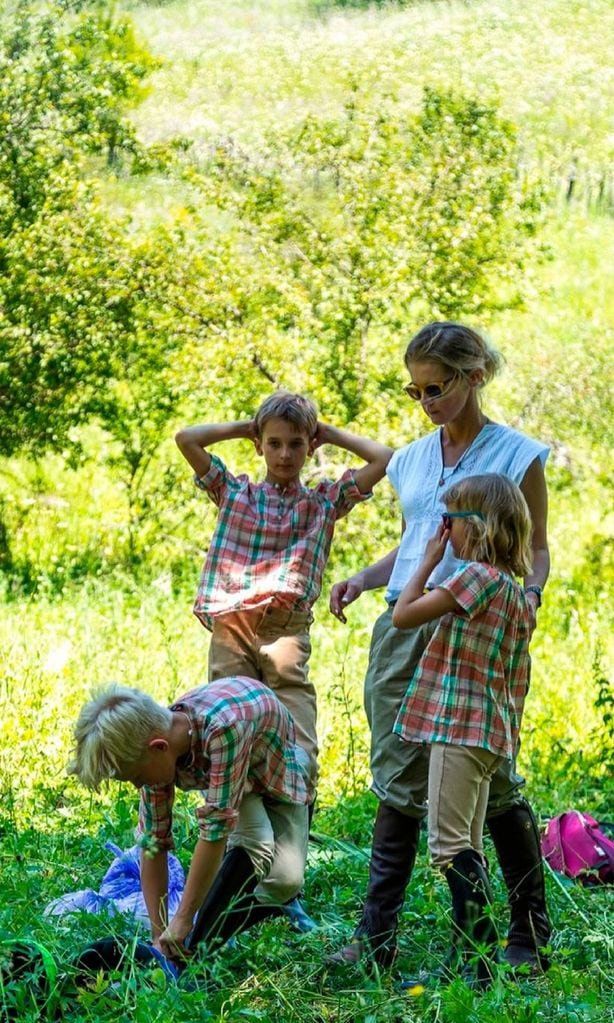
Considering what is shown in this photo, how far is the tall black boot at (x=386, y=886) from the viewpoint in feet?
10.7

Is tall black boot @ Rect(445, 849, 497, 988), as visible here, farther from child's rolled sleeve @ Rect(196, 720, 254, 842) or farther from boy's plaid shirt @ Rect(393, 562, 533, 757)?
child's rolled sleeve @ Rect(196, 720, 254, 842)

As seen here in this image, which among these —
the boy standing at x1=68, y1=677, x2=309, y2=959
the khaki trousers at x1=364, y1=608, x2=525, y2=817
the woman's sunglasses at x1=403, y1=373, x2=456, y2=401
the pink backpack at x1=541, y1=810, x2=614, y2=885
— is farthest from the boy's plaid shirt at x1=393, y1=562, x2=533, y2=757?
the pink backpack at x1=541, y1=810, x2=614, y2=885

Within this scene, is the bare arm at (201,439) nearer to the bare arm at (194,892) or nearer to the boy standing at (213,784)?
the boy standing at (213,784)

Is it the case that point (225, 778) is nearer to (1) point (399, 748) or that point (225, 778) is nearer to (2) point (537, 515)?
(1) point (399, 748)

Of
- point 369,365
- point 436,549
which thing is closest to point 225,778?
point 436,549

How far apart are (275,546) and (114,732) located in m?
1.28

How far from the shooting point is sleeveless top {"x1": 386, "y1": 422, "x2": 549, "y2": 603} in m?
3.34

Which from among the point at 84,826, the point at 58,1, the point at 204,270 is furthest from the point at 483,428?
the point at 58,1

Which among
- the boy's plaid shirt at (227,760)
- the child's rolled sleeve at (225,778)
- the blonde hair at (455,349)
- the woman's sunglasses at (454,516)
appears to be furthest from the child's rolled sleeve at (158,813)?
the blonde hair at (455,349)

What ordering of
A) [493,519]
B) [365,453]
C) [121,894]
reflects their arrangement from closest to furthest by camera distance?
[493,519], [121,894], [365,453]

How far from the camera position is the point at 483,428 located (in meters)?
3.46

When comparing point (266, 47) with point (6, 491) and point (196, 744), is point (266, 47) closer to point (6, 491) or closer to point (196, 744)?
point (6, 491)

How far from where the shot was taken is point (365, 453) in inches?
166

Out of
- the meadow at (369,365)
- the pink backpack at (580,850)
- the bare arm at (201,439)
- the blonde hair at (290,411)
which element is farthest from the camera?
the meadow at (369,365)
